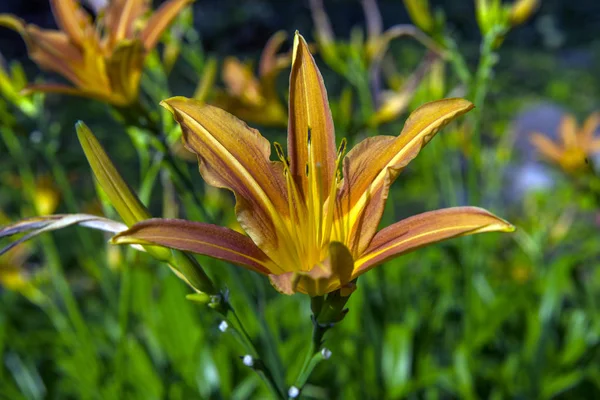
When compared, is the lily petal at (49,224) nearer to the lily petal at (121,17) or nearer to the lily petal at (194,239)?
the lily petal at (194,239)

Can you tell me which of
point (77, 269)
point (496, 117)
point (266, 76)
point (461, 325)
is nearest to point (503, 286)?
point (461, 325)

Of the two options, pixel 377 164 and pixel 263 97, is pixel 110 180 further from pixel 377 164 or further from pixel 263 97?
pixel 263 97

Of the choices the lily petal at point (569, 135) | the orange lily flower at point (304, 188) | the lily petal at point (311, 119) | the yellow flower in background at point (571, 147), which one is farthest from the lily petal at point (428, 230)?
→ the lily petal at point (569, 135)

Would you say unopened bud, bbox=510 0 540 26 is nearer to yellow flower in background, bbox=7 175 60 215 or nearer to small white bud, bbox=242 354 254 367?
small white bud, bbox=242 354 254 367

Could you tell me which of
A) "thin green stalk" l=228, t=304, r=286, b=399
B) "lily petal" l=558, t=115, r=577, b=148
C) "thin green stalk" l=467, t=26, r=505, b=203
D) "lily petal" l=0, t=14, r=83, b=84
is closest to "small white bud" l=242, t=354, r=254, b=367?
"thin green stalk" l=228, t=304, r=286, b=399

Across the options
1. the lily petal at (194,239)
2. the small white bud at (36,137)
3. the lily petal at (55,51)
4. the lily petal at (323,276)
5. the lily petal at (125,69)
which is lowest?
the lily petal at (323,276)

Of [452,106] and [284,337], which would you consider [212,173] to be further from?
[284,337]
